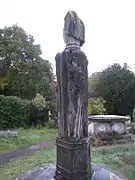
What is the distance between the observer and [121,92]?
18.8 m

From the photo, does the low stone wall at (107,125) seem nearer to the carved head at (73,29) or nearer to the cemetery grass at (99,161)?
the cemetery grass at (99,161)

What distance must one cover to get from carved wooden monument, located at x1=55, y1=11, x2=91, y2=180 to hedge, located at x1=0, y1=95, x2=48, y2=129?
10661 mm

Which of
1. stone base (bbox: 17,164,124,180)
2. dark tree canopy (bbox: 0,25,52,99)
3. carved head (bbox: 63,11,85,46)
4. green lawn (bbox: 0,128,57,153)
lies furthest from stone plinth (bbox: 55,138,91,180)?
dark tree canopy (bbox: 0,25,52,99)

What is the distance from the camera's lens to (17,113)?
16.2m

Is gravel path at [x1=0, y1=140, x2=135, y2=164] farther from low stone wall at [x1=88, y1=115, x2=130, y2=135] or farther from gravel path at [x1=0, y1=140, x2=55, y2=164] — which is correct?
low stone wall at [x1=88, y1=115, x2=130, y2=135]

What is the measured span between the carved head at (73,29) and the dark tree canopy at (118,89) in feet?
45.1

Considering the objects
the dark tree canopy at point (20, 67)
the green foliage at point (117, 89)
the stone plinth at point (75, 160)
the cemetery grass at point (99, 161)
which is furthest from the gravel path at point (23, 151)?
the dark tree canopy at point (20, 67)

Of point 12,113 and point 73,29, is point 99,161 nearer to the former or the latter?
point 73,29

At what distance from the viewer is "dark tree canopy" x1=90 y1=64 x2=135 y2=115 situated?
1883 cm

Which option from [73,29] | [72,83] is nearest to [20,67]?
[73,29]

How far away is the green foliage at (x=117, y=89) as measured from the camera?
1883 centimetres

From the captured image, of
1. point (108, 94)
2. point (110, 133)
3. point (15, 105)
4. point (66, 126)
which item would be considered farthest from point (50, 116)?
point (66, 126)

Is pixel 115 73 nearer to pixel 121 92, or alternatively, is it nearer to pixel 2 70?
pixel 121 92

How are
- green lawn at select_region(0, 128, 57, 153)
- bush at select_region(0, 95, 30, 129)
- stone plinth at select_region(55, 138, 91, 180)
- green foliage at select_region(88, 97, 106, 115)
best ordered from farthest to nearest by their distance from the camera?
green foliage at select_region(88, 97, 106, 115) < bush at select_region(0, 95, 30, 129) < green lawn at select_region(0, 128, 57, 153) < stone plinth at select_region(55, 138, 91, 180)
